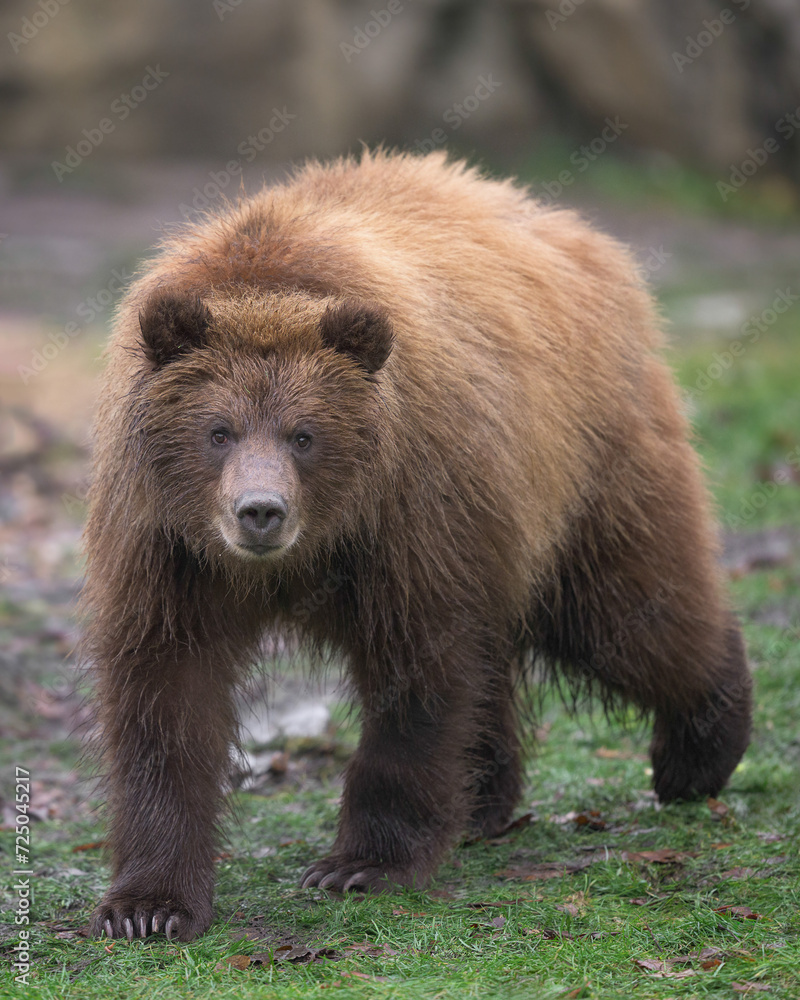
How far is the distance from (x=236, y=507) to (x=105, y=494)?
2.45ft

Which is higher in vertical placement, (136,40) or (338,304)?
(136,40)

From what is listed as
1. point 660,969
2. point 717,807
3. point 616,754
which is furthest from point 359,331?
point 616,754

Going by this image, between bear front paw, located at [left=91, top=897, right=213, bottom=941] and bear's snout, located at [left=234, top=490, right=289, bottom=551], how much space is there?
1.39 metres

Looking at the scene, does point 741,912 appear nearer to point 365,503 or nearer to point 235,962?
point 235,962

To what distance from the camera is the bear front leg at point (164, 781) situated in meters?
4.83

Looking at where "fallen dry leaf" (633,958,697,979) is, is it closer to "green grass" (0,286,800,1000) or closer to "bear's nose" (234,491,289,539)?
"green grass" (0,286,800,1000)

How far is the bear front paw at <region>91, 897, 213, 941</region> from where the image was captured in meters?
4.67

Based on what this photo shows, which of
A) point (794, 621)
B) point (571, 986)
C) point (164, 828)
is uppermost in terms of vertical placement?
point (794, 621)

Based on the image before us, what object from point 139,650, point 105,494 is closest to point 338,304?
point 105,494

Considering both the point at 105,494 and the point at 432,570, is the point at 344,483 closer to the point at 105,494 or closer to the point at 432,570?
the point at 432,570

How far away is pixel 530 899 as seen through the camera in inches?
197

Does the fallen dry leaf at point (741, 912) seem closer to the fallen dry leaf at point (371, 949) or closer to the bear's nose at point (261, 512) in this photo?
the fallen dry leaf at point (371, 949)

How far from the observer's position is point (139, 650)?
486 centimetres

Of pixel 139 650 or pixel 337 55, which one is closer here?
pixel 139 650
